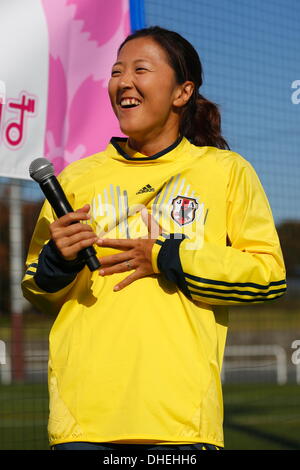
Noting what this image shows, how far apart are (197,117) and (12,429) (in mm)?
5585

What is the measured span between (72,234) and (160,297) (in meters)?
0.25

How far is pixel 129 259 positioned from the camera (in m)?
1.81

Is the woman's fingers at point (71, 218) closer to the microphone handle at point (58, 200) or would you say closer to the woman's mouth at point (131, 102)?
the microphone handle at point (58, 200)

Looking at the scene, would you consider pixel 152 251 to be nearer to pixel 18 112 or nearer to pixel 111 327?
pixel 111 327

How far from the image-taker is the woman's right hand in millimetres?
1715

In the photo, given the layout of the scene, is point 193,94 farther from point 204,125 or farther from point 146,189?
point 146,189

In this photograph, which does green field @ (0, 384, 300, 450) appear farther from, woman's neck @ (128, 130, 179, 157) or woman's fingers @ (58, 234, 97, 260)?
woman's fingers @ (58, 234, 97, 260)

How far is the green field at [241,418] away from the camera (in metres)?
6.07

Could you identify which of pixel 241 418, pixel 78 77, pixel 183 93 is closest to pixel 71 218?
pixel 183 93

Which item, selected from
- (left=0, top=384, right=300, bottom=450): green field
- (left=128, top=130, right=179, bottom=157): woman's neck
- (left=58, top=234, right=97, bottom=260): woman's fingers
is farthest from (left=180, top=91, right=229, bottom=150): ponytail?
(left=0, top=384, right=300, bottom=450): green field

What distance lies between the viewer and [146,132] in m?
1.95

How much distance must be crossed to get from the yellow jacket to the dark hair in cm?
17
